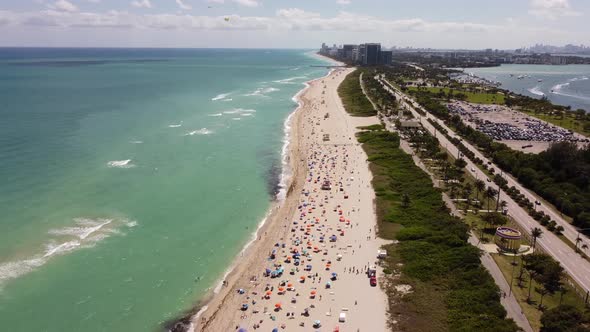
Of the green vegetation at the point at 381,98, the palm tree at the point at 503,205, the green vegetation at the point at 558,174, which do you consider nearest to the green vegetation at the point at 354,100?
the green vegetation at the point at 381,98

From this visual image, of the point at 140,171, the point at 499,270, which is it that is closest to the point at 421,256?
the point at 499,270

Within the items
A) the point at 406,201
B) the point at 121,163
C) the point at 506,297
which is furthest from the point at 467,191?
the point at 121,163

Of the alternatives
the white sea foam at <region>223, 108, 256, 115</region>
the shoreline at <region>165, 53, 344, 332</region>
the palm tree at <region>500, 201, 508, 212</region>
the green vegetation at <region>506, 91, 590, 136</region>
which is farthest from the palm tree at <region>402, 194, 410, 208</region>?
the white sea foam at <region>223, 108, 256, 115</region>

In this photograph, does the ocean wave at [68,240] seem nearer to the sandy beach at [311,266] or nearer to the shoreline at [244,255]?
the shoreline at [244,255]

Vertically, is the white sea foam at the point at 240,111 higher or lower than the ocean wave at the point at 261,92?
lower

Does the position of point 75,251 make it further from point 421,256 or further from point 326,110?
point 326,110

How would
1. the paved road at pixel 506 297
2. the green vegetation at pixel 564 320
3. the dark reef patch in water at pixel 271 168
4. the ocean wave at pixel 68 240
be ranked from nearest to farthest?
the green vegetation at pixel 564 320 < the paved road at pixel 506 297 < the ocean wave at pixel 68 240 < the dark reef patch in water at pixel 271 168

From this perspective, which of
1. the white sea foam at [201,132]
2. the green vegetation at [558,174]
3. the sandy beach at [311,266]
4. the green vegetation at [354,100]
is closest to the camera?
the sandy beach at [311,266]

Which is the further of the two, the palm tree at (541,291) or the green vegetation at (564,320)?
the palm tree at (541,291)
